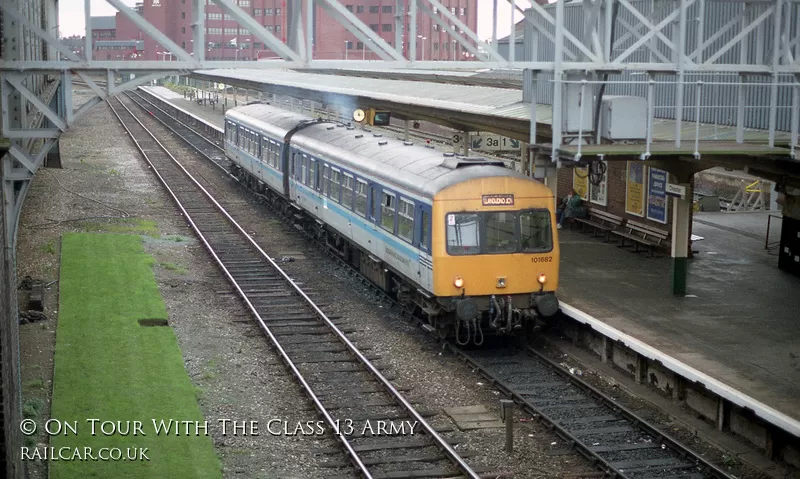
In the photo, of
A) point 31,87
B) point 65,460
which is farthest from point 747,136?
point 31,87

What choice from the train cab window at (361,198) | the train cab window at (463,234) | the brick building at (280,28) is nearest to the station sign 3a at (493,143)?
the brick building at (280,28)

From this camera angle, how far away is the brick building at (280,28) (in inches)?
929

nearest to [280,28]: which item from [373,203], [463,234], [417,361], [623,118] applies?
[373,203]

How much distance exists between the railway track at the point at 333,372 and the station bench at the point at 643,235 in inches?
272

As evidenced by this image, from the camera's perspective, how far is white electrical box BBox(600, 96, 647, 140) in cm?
1410

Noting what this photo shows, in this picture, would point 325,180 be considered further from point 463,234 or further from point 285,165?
point 463,234

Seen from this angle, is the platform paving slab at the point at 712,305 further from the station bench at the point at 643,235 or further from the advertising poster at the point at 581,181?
the advertising poster at the point at 581,181

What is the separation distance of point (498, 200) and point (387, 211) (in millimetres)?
2634

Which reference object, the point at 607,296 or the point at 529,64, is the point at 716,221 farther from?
the point at 529,64

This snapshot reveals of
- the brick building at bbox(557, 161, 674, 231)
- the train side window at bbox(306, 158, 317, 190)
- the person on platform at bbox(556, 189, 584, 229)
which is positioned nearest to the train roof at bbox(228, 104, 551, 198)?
the train side window at bbox(306, 158, 317, 190)

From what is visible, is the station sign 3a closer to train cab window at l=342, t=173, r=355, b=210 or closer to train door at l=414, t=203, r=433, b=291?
train cab window at l=342, t=173, r=355, b=210

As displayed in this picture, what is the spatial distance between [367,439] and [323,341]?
4.26m

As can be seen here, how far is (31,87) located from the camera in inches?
794

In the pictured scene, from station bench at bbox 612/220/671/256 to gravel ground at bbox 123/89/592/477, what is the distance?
5729 millimetres
